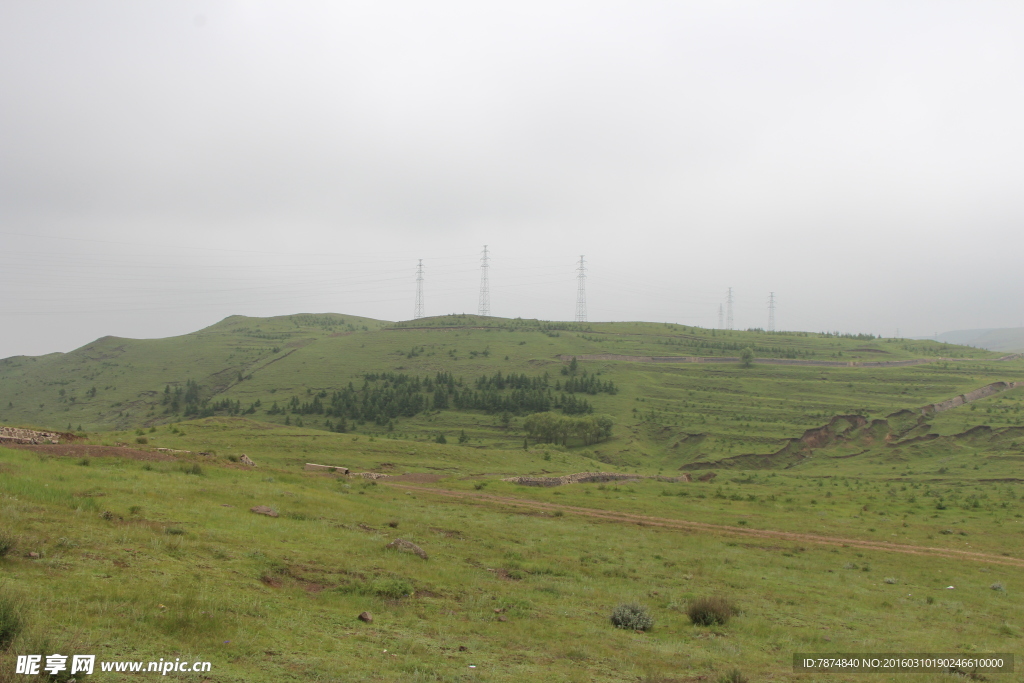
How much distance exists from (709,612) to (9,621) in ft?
51.7

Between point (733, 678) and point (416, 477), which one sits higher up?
point (733, 678)

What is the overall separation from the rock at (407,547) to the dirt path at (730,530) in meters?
17.1

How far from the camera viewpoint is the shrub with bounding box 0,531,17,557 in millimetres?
11456

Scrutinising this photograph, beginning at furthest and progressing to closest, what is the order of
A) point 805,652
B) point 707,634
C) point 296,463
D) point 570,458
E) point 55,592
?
point 570,458, point 296,463, point 707,634, point 805,652, point 55,592

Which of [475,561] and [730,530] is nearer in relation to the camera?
[475,561]

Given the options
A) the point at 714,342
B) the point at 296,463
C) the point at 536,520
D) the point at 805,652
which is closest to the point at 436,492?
the point at 536,520

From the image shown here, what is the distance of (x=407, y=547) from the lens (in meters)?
19.6

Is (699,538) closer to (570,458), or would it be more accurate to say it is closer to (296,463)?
(296,463)

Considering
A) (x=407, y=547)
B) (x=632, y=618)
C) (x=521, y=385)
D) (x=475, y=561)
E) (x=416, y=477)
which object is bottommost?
(x=416, y=477)

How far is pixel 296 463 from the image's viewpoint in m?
50.2

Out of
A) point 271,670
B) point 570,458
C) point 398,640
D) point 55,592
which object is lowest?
point 570,458

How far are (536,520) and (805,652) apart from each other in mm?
17685

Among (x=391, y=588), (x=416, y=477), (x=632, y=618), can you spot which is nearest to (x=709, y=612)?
(x=632, y=618)

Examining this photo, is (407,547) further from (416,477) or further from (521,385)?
(521,385)
